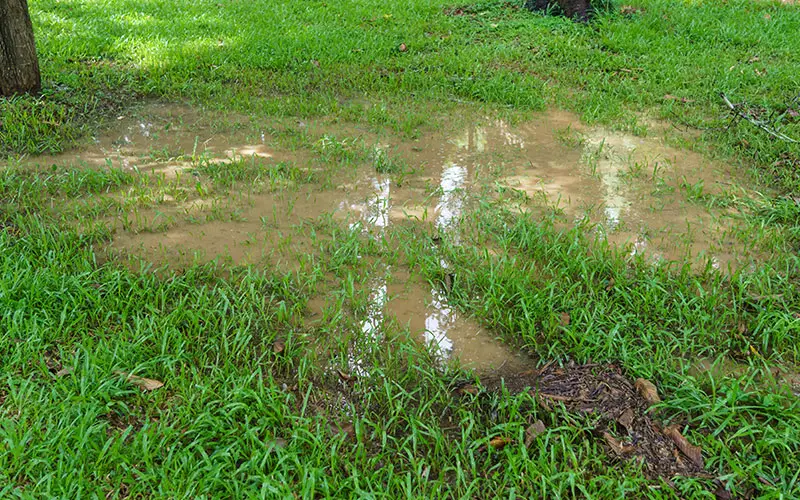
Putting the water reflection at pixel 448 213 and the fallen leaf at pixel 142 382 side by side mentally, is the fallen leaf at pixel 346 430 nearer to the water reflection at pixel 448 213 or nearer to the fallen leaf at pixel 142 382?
the water reflection at pixel 448 213

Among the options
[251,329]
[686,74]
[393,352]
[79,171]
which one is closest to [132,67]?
[79,171]

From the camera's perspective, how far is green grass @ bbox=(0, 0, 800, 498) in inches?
88.0

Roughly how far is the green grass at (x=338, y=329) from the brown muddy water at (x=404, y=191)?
0.19 feet

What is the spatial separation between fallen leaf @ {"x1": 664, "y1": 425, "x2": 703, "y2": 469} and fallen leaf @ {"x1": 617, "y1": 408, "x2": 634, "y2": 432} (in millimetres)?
136

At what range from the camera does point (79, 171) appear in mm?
4406

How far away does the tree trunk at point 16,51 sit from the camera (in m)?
5.28

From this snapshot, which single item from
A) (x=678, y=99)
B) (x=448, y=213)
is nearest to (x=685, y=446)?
(x=448, y=213)

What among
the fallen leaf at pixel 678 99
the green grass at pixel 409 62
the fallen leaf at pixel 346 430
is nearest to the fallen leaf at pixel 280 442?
the fallen leaf at pixel 346 430

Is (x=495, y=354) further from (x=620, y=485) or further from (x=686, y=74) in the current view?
(x=686, y=74)

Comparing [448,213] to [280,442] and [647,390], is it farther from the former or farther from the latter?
[280,442]

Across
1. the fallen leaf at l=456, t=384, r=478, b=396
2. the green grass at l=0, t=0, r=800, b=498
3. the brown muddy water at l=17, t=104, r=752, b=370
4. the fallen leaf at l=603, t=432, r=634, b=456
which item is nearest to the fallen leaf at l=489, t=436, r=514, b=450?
the green grass at l=0, t=0, r=800, b=498

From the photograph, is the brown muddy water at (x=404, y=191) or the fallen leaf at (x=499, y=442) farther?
the brown muddy water at (x=404, y=191)

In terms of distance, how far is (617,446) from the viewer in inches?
92.6

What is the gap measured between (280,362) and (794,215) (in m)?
3.48
